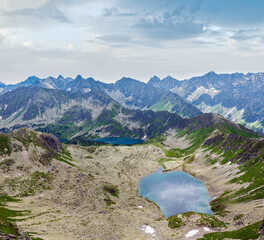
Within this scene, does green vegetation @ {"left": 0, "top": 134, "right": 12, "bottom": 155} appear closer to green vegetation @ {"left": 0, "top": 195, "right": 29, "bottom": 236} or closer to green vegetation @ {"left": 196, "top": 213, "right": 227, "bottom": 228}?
green vegetation @ {"left": 0, "top": 195, "right": 29, "bottom": 236}

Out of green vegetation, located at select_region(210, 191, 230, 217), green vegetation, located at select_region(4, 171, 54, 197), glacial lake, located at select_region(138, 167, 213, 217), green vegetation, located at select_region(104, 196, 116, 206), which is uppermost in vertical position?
green vegetation, located at select_region(4, 171, 54, 197)

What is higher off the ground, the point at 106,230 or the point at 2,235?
the point at 2,235

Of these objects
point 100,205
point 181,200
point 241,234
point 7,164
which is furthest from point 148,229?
point 7,164

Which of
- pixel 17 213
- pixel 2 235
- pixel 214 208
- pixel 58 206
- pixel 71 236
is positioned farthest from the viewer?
pixel 214 208

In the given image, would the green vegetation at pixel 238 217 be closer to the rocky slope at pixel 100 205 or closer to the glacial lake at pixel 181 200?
the rocky slope at pixel 100 205

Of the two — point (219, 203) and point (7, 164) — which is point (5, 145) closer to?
point (7, 164)

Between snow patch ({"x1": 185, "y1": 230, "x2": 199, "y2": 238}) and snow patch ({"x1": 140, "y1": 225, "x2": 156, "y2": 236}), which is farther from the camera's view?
snow patch ({"x1": 140, "y1": 225, "x2": 156, "y2": 236})

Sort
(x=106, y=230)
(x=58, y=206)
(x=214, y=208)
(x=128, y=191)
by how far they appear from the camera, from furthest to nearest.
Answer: (x=128, y=191)
(x=214, y=208)
(x=58, y=206)
(x=106, y=230)

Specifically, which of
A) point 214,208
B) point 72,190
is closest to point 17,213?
point 72,190

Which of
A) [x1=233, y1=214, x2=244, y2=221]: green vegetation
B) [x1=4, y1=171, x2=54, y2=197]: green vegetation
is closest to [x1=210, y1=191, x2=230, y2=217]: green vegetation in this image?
[x1=233, y1=214, x2=244, y2=221]: green vegetation

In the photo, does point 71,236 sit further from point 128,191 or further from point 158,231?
point 128,191
